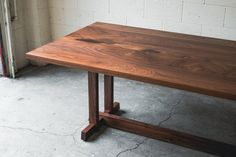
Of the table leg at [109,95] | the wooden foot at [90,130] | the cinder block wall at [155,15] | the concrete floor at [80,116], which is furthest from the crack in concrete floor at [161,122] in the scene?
the cinder block wall at [155,15]

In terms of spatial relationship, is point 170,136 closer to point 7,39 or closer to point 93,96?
point 93,96

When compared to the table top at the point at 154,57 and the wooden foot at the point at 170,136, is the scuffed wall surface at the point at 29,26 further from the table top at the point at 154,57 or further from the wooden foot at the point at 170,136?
the wooden foot at the point at 170,136

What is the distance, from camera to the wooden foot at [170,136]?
2365mm

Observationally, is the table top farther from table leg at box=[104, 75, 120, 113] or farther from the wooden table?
table leg at box=[104, 75, 120, 113]

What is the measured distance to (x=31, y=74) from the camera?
3.69m

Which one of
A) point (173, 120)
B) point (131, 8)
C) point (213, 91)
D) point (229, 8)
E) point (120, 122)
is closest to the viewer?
point (213, 91)

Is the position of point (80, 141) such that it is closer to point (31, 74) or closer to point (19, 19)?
point (31, 74)

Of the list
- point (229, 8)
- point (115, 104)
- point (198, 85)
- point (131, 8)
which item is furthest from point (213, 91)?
point (131, 8)

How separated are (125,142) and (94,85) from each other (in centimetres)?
48

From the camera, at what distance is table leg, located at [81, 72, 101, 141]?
2.45 m

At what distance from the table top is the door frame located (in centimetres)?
112

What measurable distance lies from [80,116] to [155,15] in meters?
1.26

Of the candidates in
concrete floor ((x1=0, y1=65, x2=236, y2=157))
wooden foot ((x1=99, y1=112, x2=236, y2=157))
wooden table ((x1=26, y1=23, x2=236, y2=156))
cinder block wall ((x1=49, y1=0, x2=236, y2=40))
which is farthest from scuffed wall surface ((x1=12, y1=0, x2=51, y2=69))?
wooden foot ((x1=99, y1=112, x2=236, y2=157))

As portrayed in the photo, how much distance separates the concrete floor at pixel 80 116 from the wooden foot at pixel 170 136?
0.15ft
